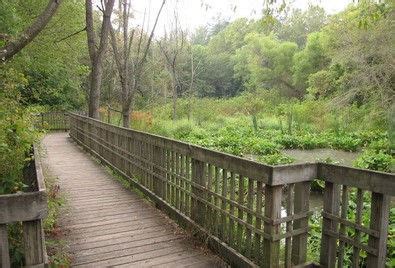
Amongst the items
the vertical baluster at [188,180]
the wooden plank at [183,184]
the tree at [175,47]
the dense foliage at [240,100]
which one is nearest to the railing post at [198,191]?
the vertical baluster at [188,180]

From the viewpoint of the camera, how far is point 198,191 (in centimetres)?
471

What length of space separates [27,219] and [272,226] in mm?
2068

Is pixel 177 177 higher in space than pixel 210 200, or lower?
higher

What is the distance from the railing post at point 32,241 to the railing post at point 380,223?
2.65m

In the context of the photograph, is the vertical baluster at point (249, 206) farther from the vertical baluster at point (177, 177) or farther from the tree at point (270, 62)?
the tree at point (270, 62)

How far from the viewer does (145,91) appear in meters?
30.6

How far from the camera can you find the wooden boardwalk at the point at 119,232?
14.0ft

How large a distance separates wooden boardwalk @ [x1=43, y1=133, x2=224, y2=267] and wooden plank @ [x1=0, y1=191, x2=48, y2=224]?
1.49m

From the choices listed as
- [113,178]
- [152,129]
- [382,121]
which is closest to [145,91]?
[152,129]

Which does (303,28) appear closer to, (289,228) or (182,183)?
(182,183)

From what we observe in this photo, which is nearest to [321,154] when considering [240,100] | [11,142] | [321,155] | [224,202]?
[321,155]

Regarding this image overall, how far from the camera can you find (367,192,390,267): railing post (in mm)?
2910

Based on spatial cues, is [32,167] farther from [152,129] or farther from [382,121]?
[382,121]

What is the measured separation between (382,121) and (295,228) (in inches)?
637
